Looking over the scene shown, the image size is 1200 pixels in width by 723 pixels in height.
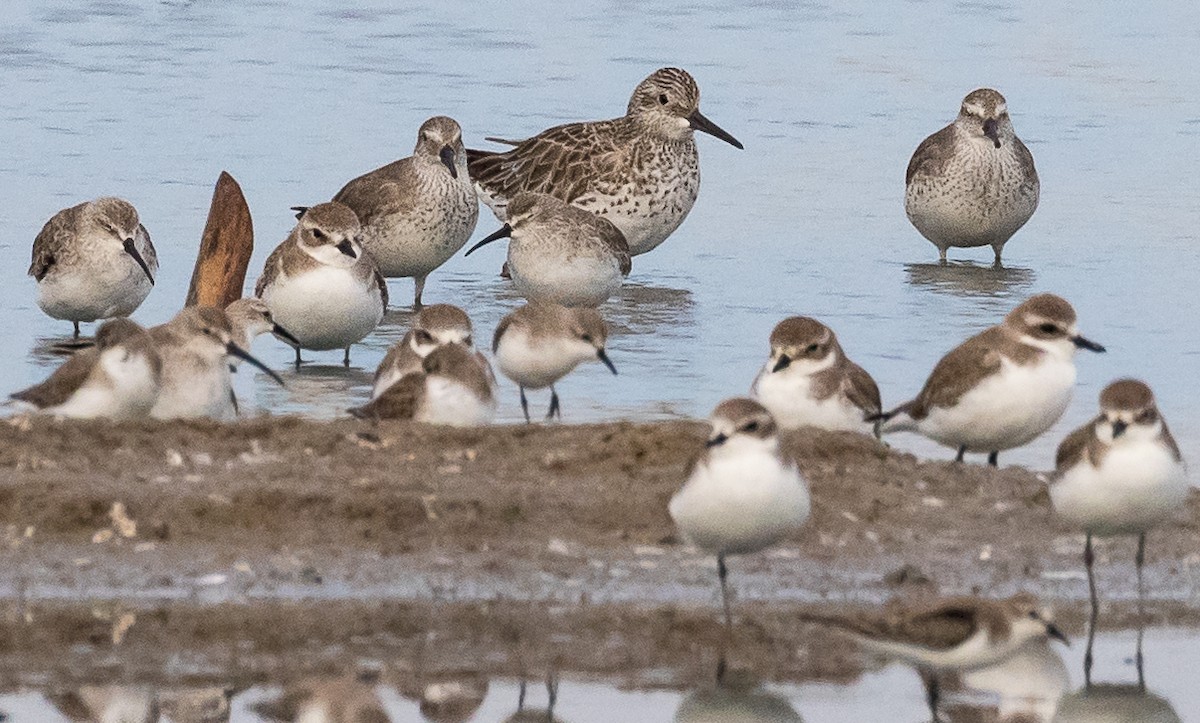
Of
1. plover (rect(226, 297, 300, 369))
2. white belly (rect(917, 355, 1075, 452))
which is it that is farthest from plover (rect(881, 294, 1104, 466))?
plover (rect(226, 297, 300, 369))

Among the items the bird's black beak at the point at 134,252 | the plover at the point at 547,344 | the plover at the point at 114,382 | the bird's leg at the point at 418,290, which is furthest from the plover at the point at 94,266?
the plover at the point at 114,382

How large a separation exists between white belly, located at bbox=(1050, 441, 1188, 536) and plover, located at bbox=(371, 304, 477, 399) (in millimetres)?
3373

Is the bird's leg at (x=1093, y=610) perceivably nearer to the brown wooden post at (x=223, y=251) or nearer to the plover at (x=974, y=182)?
the brown wooden post at (x=223, y=251)

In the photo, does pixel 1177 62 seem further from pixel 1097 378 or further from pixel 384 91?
pixel 1097 378

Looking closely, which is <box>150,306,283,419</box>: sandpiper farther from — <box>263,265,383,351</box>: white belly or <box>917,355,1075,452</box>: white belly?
<box>917,355,1075,452</box>: white belly

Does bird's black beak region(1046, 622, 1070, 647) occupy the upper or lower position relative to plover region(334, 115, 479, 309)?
upper

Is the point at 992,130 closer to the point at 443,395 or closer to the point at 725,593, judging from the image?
the point at 443,395

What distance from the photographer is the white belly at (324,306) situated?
13.2 m

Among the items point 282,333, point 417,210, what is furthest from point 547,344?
point 417,210

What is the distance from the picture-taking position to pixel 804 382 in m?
10.4

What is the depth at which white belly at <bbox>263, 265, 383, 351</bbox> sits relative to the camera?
520 inches

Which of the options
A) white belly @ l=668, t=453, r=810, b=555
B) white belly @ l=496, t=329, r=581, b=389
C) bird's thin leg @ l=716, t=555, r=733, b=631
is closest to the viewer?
white belly @ l=668, t=453, r=810, b=555

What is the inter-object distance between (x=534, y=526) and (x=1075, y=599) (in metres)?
2.05

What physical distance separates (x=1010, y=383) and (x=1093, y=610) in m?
1.69
